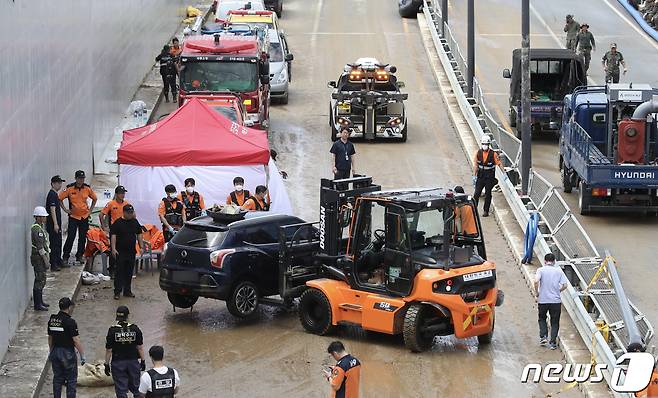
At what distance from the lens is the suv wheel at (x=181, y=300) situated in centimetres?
2116

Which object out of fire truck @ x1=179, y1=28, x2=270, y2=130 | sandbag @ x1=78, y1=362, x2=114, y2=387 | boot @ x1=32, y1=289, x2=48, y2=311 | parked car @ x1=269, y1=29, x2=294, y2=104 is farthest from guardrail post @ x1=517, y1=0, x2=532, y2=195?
sandbag @ x1=78, y1=362, x2=114, y2=387

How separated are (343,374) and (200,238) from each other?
6.46m

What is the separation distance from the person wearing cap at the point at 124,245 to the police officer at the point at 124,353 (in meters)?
5.28

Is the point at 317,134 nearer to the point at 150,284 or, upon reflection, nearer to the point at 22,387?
the point at 150,284

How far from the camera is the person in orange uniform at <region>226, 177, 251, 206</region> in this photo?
23.9m

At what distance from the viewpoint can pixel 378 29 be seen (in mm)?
52438

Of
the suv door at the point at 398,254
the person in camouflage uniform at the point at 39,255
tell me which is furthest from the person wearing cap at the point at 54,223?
the suv door at the point at 398,254

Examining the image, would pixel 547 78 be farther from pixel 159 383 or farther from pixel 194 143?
pixel 159 383

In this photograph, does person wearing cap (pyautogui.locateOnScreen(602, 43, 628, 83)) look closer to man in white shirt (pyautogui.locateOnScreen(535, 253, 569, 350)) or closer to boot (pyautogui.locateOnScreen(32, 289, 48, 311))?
man in white shirt (pyautogui.locateOnScreen(535, 253, 569, 350))

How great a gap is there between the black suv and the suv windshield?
12.0 m

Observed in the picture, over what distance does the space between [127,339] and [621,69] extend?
3201cm

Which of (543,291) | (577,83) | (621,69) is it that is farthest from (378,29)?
(543,291)

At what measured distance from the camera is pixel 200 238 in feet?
67.7

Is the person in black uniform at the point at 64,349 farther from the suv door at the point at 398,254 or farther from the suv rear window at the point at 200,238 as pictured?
the suv door at the point at 398,254
